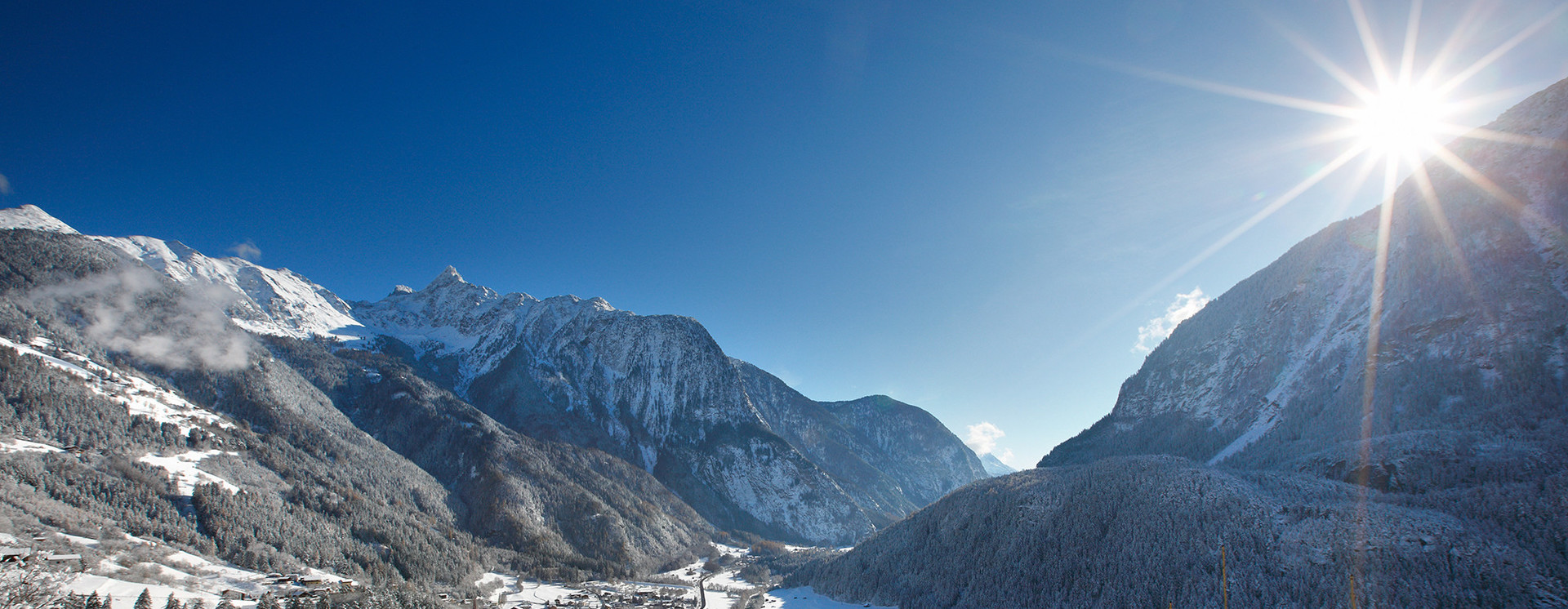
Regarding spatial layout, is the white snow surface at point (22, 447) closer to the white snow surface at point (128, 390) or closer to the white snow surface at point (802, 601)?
the white snow surface at point (128, 390)

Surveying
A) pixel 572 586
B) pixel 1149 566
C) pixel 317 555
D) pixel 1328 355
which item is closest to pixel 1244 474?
pixel 1149 566

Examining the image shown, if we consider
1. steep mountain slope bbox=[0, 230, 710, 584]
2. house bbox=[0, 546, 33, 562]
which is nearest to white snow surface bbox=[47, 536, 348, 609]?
house bbox=[0, 546, 33, 562]

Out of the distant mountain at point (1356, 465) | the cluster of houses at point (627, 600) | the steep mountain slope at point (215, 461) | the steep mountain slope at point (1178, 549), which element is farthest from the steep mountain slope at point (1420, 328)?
the steep mountain slope at point (215, 461)

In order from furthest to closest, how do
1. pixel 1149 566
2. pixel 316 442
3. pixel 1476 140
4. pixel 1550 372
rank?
pixel 316 442
pixel 1476 140
pixel 1550 372
pixel 1149 566

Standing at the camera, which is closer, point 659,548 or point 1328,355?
point 1328,355

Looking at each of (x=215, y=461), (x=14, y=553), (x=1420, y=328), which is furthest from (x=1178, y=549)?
(x=215, y=461)

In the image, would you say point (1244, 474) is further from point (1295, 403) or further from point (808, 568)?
point (808, 568)

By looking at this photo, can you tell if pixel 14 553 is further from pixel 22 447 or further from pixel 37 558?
pixel 22 447
